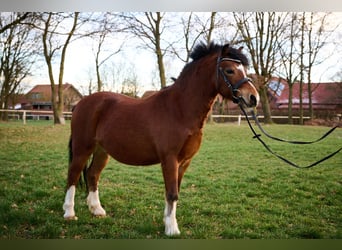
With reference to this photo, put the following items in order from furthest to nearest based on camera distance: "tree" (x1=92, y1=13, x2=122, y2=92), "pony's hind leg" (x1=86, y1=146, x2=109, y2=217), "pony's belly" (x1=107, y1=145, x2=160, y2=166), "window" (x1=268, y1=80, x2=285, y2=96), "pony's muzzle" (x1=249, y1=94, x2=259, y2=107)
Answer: "window" (x1=268, y1=80, x2=285, y2=96)
"tree" (x1=92, y1=13, x2=122, y2=92)
"pony's hind leg" (x1=86, y1=146, x2=109, y2=217)
"pony's belly" (x1=107, y1=145, x2=160, y2=166)
"pony's muzzle" (x1=249, y1=94, x2=259, y2=107)

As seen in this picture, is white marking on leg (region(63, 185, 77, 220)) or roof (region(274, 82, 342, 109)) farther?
roof (region(274, 82, 342, 109))

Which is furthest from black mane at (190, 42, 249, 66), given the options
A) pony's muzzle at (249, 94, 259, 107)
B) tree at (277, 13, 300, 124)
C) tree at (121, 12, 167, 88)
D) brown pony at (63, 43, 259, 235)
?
tree at (277, 13, 300, 124)

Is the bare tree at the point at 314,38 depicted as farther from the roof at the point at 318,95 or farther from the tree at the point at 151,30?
the tree at the point at 151,30

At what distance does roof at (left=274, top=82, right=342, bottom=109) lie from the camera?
3.25 m

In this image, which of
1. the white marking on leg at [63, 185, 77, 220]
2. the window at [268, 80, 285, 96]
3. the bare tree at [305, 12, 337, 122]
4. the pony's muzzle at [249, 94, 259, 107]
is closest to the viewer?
the pony's muzzle at [249, 94, 259, 107]

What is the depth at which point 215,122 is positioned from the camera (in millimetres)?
3465

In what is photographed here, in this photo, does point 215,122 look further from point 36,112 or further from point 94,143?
point 36,112

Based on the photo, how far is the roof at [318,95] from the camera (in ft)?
10.7

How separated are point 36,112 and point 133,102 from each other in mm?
1468

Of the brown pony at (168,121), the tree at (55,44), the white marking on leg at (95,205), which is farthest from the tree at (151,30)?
the white marking on leg at (95,205)

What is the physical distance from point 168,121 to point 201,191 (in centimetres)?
111

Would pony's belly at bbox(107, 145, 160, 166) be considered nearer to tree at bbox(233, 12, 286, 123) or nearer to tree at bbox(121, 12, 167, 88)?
tree at bbox(121, 12, 167, 88)

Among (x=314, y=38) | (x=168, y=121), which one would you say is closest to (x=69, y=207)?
(x=168, y=121)

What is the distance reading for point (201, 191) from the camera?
3.16 meters
